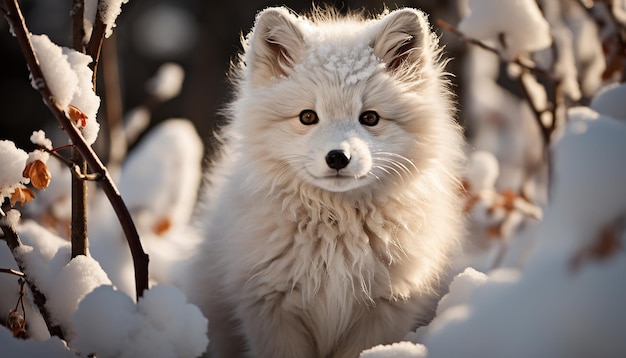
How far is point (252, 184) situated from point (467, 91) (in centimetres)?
371

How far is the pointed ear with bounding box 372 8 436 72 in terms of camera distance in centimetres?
234

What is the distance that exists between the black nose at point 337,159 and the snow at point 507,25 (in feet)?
2.35

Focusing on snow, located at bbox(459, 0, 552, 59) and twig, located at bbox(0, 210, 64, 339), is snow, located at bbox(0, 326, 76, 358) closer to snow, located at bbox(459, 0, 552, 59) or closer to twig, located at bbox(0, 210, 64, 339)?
twig, located at bbox(0, 210, 64, 339)

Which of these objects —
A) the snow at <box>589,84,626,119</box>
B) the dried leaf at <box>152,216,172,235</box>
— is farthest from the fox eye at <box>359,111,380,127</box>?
the dried leaf at <box>152,216,172,235</box>

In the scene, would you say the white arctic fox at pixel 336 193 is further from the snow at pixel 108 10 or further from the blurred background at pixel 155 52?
the blurred background at pixel 155 52

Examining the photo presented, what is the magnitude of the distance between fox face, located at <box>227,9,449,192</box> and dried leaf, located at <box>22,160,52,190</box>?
0.88m

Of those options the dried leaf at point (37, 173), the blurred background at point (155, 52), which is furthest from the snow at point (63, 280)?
the blurred background at point (155, 52)

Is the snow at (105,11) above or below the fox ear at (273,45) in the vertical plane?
above

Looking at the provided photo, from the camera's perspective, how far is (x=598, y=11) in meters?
2.83

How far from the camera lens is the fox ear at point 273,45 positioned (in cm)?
238

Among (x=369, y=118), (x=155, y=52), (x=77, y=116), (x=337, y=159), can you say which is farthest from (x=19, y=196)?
(x=155, y=52)

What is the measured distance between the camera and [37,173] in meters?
1.59

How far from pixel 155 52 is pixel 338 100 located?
1049cm

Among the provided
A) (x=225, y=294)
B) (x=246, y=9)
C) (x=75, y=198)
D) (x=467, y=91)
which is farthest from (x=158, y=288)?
(x=246, y=9)
